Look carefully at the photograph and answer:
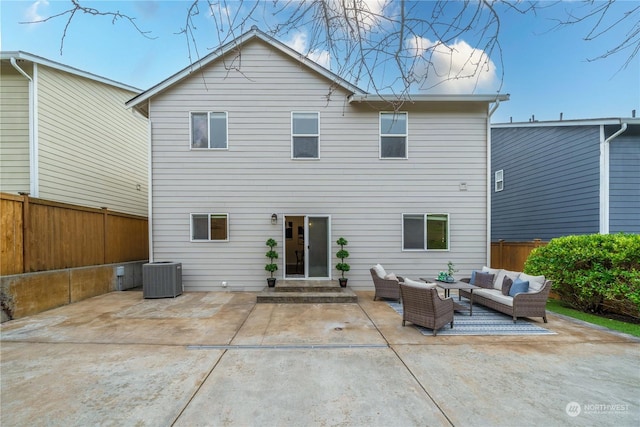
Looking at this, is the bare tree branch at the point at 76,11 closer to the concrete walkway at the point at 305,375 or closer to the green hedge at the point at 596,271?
the concrete walkway at the point at 305,375

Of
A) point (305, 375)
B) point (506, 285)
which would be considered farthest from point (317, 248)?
point (305, 375)

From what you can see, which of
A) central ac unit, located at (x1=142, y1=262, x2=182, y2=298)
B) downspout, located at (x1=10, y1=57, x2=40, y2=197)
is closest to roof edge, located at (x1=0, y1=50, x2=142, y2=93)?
downspout, located at (x1=10, y1=57, x2=40, y2=197)

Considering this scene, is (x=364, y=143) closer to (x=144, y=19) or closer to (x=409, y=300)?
(x=409, y=300)

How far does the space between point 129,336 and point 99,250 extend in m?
4.31

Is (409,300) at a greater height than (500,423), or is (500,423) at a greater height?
(409,300)

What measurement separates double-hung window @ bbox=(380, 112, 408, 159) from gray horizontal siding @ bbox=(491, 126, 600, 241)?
18.3 ft

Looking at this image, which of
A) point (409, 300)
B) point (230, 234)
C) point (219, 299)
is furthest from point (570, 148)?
point (219, 299)

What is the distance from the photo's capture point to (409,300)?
4.70 m

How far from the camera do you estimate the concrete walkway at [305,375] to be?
2.52m

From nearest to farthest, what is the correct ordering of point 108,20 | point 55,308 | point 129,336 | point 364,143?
point 108,20
point 129,336
point 55,308
point 364,143

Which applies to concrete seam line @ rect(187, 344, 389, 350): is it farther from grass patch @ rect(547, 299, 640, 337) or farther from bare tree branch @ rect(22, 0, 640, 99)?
grass patch @ rect(547, 299, 640, 337)

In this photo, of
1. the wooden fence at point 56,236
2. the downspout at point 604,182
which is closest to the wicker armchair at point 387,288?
the downspout at point 604,182

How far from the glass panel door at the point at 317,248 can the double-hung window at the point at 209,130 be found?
3394 mm

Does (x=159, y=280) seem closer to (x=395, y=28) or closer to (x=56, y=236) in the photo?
(x=56, y=236)
